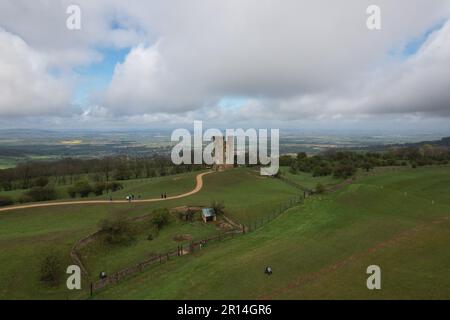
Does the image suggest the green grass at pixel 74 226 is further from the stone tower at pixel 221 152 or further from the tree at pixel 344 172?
the stone tower at pixel 221 152

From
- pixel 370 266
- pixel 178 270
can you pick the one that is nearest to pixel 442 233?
pixel 370 266

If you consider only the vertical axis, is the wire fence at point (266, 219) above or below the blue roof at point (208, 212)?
below

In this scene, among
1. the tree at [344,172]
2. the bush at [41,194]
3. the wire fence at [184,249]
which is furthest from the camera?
the tree at [344,172]

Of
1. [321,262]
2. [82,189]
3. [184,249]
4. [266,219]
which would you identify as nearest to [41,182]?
[82,189]

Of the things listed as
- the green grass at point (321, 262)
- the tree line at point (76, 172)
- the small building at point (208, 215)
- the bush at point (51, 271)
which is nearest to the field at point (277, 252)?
the green grass at point (321, 262)

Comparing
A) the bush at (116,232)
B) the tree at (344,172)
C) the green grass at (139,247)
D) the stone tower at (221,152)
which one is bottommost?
the green grass at (139,247)

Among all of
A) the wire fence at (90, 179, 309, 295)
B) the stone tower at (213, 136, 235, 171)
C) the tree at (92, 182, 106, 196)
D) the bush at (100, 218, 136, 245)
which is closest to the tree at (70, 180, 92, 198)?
the tree at (92, 182, 106, 196)

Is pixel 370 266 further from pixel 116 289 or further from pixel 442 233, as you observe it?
pixel 116 289

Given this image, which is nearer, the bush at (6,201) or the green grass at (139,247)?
the green grass at (139,247)
